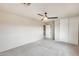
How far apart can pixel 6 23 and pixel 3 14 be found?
462 millimetres

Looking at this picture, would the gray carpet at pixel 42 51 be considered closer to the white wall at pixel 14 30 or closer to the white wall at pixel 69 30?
the white wall at pixel 14 30

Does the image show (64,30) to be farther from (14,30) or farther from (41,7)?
(14,30)

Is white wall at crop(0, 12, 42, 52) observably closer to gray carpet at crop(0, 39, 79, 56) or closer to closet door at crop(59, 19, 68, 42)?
gray carpet at crop(0, 39, 79, 56)

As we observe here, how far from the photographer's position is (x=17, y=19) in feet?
14.4

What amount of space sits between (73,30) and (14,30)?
153 inches

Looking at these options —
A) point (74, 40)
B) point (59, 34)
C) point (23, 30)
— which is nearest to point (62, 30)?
point (59, 34)

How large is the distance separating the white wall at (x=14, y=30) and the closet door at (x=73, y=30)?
282cm

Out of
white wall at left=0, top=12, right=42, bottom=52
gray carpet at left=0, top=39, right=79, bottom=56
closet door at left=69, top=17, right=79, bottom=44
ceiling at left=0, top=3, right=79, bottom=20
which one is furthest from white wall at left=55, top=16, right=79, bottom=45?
white wall at left=0, top=12, right=42, bottom=52

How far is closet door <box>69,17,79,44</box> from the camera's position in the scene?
4.91 m

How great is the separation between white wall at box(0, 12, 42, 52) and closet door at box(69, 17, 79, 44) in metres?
2.82

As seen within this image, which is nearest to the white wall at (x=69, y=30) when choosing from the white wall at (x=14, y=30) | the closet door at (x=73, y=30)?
the closet door at (x=73, y=30)

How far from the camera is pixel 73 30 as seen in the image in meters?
5.03

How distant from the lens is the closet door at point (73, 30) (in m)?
4.91

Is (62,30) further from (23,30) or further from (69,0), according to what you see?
(69,0)
